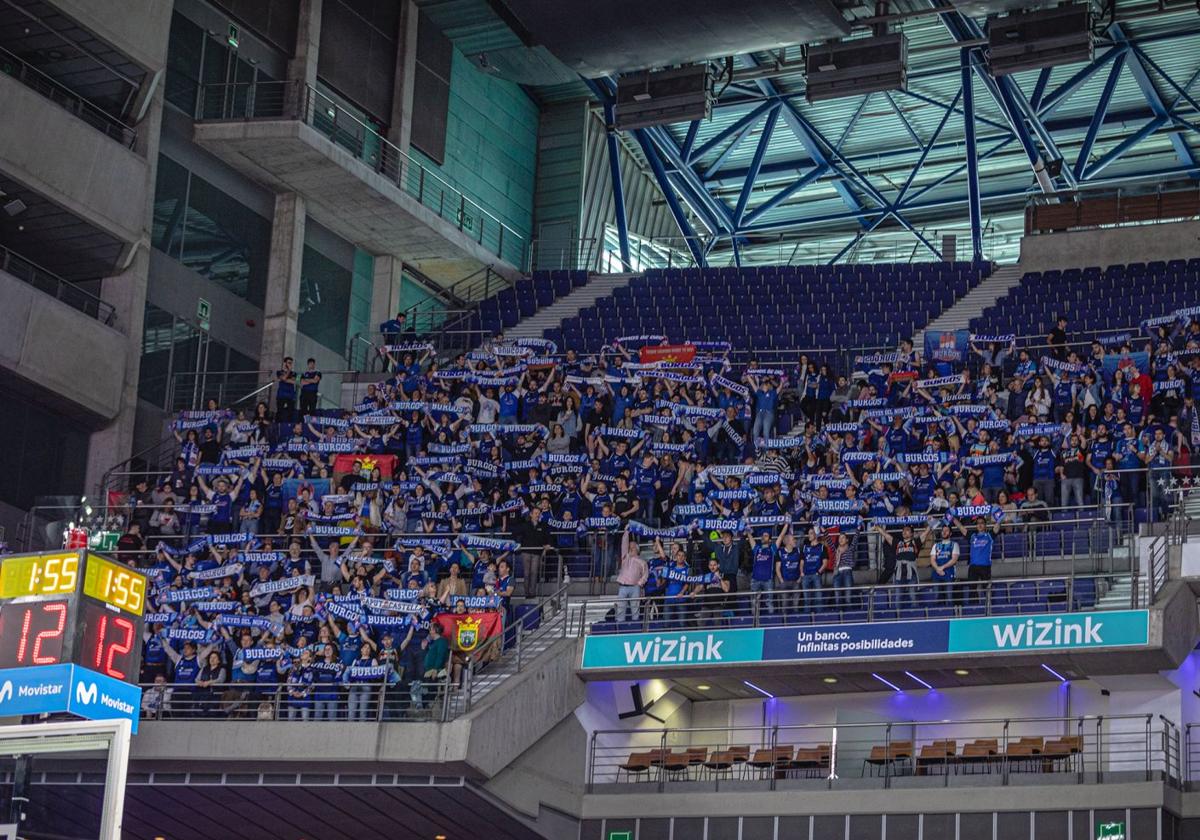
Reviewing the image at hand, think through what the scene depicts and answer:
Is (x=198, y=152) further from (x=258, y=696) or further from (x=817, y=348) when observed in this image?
(x=258, y=696)

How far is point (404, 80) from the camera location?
144 feet

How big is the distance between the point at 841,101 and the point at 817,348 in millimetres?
13846

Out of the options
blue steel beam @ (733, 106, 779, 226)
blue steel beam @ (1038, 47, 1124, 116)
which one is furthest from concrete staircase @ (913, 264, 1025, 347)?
blue steel beam @ (733, 106, 779, 226)

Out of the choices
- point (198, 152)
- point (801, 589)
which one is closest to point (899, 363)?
point (801, 589)

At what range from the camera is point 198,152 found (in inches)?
1531

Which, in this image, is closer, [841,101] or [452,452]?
[452,452]

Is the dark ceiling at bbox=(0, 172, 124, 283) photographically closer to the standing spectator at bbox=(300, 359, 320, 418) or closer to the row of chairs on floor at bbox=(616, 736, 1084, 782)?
the standing spectator at bbox=(300, 359, 320, 418)

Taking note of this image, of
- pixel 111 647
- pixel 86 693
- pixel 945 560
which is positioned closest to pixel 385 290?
pixel 945 560

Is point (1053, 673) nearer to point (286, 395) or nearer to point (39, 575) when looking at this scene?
point (39, 575)

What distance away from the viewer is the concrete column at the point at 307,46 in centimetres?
4066

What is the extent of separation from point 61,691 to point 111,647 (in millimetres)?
589

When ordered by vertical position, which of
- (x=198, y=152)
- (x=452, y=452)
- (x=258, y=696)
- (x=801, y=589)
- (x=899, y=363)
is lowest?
(x=258, y=696)

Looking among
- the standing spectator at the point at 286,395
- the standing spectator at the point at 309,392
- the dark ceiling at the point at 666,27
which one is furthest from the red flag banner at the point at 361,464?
the dark ceiling at the point at 666,27

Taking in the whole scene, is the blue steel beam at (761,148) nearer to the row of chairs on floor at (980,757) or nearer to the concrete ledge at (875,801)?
the row of chairs on floor at (980,757)
